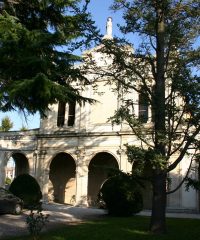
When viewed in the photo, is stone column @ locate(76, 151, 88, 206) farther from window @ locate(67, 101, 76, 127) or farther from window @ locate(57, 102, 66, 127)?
window @ locate(57, 102, 66, 127)

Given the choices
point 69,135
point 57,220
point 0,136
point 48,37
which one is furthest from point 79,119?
point 48,37

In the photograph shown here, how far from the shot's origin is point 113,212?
21.3 meters

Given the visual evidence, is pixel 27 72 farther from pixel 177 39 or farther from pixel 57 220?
pixel 57 220

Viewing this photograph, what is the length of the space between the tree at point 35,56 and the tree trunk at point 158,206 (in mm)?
3708

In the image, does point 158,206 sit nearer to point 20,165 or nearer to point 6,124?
point 20,165

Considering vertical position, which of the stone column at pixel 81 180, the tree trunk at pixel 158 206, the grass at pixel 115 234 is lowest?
the grass at pixel 115 234

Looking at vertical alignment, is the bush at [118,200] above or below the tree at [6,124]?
below

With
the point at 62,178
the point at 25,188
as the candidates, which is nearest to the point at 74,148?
the point at 62,178

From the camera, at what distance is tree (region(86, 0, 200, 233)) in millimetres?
13773

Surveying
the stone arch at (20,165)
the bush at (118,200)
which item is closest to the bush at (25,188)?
the bush at (118,200)

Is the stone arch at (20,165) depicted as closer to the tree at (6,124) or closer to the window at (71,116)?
the window at (71,116)

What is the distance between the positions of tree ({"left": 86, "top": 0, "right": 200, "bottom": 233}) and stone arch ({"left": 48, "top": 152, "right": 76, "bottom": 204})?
1980 centimetres

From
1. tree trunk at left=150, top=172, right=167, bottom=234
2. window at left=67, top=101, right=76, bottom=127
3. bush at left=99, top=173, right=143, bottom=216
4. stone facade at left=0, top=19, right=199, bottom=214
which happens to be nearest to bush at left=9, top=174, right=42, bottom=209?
bush at left=99, top=173, right=143, bottom=216

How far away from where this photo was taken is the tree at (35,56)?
35.7ft
